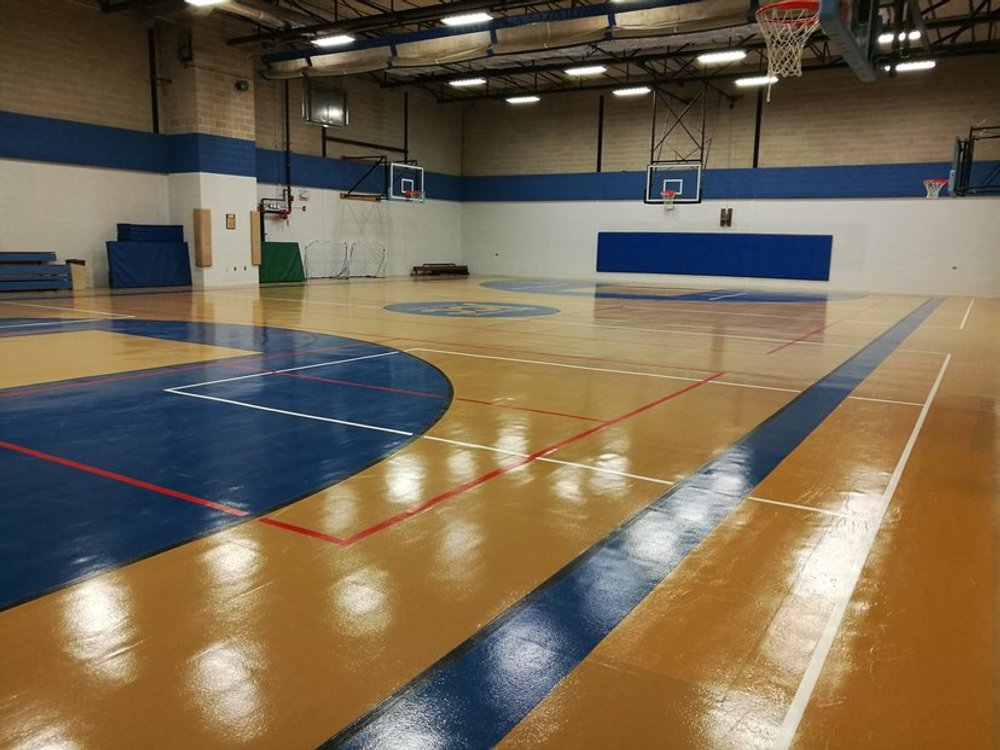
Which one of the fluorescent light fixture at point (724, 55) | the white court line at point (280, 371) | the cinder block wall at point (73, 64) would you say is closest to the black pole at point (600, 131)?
the fluorescent light fixture at point (724, 55)

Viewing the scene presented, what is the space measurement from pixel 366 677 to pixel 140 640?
0.91m

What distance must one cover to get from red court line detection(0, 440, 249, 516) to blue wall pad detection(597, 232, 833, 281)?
26.9 metres

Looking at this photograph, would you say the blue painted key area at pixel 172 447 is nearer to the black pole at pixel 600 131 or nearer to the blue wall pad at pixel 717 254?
the blue wall pad at pixel 717 254

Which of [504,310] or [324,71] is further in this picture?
[324,71]

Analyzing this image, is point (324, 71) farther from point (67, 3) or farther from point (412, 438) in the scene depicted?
point (412, 438)

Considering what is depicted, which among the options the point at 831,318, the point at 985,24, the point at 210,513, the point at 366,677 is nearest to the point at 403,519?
the point at 210,513

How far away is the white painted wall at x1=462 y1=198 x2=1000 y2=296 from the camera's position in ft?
82.4

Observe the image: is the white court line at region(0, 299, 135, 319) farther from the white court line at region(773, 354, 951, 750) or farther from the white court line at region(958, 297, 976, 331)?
the white court line at region(958, 297, 976, 331)

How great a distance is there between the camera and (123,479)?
465cm

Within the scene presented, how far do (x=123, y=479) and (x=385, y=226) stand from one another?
2682cm

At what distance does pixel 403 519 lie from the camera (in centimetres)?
413

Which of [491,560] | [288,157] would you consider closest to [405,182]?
[288,157]

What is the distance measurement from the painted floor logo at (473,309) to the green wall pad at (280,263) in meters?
9.50

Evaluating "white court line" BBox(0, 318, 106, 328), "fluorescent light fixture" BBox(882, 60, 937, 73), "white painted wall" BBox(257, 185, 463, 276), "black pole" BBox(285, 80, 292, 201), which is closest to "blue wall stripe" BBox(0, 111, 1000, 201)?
"black pole" BBox(285, 80, 292, 201)
